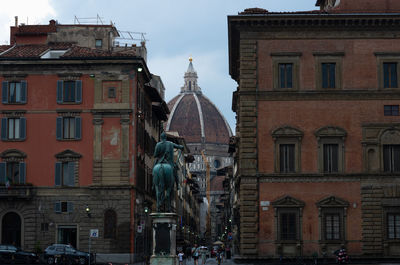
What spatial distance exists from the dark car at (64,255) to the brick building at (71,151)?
5.79m

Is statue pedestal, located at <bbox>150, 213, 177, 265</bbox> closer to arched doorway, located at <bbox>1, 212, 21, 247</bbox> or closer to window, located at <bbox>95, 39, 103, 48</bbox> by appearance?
arched doorway, located at <bbox>1, 212, 21, 247</bbox>

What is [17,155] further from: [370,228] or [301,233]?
[370,228]

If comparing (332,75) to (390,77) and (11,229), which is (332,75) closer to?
(390,77)

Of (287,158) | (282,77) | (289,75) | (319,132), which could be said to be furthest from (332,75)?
(287,158)

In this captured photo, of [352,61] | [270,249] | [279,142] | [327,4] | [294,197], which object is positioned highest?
[327,4]

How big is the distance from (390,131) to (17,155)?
104 ft

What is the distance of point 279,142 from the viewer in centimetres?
6122

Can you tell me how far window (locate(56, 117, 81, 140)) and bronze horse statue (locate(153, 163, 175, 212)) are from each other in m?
27.8

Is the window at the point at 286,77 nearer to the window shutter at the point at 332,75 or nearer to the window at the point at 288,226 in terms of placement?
the window shutter at the point at 332,75

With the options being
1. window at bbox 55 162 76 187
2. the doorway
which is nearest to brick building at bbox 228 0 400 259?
window at bbox 55 162 76 187

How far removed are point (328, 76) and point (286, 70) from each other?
324 cm

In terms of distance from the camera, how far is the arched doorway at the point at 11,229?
69375 mm

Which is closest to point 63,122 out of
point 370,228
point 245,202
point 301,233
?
point 245,202

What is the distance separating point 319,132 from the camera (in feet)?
200
